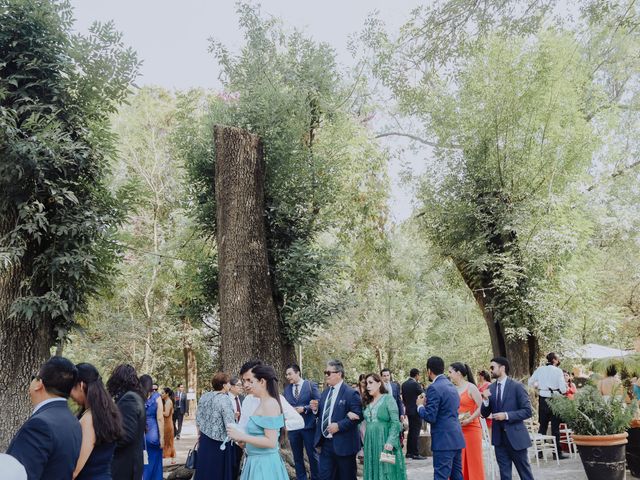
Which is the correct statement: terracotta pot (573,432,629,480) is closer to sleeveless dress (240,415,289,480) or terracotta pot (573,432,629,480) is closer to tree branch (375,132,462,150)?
sleeveless dress (240,415,289,480)

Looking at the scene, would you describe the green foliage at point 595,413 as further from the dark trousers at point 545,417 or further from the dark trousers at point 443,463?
the dark trousers at point 545,417

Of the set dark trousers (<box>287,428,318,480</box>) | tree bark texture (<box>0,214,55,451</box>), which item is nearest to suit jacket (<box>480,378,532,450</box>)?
dark trousers (<box>287,428,318,480</box>)

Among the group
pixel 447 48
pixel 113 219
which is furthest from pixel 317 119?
pixel 113 219

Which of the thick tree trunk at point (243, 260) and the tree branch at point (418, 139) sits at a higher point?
the tree branch at point (418, 139)

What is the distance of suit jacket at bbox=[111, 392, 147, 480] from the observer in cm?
512

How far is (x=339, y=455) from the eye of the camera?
716 cm

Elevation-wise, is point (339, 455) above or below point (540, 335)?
below

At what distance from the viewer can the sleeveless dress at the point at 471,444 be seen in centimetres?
736

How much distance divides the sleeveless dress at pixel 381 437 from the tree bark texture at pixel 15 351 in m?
5.11

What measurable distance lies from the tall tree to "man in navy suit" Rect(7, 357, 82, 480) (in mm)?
5058

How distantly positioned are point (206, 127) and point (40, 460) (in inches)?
370

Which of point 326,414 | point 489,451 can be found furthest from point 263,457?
point 489,451

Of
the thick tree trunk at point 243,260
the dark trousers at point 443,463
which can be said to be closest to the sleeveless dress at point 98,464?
the dark trousers at point 443,463

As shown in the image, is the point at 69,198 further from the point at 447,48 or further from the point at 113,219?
the point at 447,48
